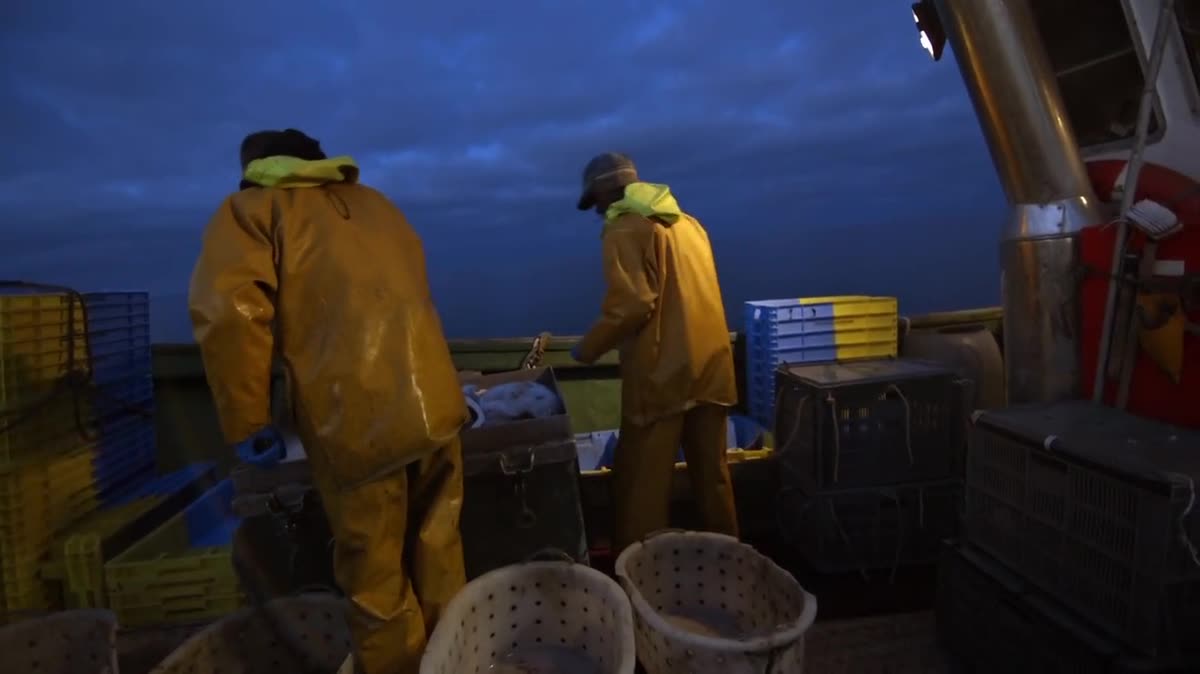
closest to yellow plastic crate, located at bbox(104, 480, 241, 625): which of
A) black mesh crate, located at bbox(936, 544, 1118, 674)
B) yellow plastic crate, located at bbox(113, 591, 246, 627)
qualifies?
yellow plastic crate, located at bbox(113, 591, 246, 627)

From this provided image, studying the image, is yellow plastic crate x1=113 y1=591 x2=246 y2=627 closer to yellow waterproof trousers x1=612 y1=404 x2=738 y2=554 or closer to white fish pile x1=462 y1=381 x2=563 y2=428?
white fish pile x1=462 y1=381 x2=563 y2=428

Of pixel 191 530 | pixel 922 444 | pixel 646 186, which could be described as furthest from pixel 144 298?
pixel 922 444

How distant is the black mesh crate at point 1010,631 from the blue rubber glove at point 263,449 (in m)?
2.35

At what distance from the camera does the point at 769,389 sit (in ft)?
15.0

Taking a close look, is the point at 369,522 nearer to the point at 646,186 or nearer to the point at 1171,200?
the point at 646,186

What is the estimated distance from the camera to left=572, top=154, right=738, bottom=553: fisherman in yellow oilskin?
9.74 feet

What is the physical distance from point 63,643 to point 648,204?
2.72m

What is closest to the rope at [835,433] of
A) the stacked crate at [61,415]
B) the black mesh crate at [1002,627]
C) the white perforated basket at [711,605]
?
the black mesh crate at [1002,627]

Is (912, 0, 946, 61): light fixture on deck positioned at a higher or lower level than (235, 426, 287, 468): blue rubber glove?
higher

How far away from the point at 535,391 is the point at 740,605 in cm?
111

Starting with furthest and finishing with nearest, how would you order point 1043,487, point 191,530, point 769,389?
1. point 769,389
2. point 191,530
3. point 1043,487

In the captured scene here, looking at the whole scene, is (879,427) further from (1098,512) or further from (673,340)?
(1098,512)

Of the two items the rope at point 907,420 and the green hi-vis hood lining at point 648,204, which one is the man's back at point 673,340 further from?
the rope at point 907,420

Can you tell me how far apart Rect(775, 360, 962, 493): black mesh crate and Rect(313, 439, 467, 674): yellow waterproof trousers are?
5.91ft
